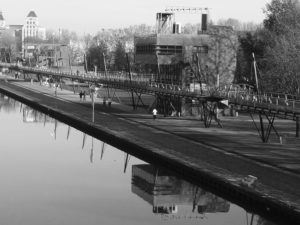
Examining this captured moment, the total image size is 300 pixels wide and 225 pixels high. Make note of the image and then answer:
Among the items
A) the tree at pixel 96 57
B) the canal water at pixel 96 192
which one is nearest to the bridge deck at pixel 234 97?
the canal water at pixel 96 192

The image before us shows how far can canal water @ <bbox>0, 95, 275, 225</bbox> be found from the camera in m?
31.4

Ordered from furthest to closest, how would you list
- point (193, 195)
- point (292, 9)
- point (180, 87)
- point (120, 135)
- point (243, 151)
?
point (292, 9) → point (180, 87) → point (120, 135) → point (243, 151) → point (193, 195)

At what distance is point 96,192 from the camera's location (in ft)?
121

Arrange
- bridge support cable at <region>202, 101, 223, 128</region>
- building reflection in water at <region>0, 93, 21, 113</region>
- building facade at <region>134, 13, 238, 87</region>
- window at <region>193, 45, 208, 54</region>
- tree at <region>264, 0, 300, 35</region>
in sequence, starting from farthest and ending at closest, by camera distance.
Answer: building reflection in water at <region>0, 93, 21, 113</region>
tree at <region>264, 0, 300, 35</region>
window at <region>193, 45, 208, 54</region>
building facade at <region>134, 13, 238, 87</region>
bridge support cable at <region>202, 101, 223, 128</region>

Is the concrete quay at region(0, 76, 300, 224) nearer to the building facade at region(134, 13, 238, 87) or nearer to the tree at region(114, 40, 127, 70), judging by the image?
the building facade at region(134, 13, 238, 87)

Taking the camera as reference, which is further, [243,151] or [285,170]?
[243,151]

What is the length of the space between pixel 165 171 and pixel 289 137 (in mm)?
16734

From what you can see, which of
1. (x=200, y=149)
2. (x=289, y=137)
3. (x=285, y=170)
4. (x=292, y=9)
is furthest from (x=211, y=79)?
(x=285, y=170)

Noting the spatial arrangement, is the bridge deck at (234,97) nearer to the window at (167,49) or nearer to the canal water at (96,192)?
the window at (167,49)

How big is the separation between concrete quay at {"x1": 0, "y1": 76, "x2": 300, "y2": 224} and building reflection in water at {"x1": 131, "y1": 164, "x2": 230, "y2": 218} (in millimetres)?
663

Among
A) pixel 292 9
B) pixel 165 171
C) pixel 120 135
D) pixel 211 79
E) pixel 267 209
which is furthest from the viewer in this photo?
pixel 292 9

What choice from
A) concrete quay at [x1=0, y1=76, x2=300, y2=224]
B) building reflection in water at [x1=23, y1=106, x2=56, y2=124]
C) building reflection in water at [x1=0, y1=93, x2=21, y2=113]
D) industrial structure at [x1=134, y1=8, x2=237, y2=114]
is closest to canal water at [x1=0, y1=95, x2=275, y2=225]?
concrete quay at [x1=0, y1=76, x2=300, y2=224]

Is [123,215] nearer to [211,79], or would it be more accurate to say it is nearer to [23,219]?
[23,219]

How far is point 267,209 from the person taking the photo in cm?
3027
